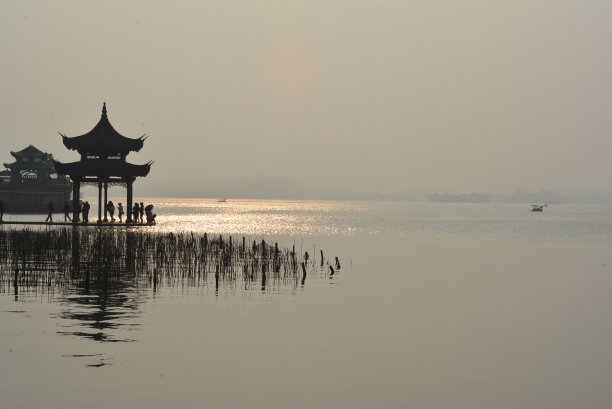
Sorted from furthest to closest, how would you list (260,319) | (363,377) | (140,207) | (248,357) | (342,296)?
(140,207) → (342,296) → (260,319) → (248,357) → (363,377)

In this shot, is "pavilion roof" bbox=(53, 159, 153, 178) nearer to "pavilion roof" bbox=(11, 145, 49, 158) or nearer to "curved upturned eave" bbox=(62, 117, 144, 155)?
"curved upturned eave" bbox=(62, 117, 144, 155)

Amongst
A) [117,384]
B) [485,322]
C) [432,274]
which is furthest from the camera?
[432,274]

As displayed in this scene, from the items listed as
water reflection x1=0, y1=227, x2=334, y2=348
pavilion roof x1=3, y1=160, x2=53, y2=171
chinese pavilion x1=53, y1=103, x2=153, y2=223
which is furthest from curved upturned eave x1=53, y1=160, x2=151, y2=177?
pavilion roof x1=3, y1=160, x2=53, y2=171

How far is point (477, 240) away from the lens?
297 ft

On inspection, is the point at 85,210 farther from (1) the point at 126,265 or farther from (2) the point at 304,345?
(2) the point at 304,345

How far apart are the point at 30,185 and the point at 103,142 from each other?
3952cm

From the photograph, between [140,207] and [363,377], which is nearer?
[363,377]

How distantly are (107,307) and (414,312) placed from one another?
32.7ft

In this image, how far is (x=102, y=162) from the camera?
71312 mm

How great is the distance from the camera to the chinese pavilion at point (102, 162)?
71125 mm

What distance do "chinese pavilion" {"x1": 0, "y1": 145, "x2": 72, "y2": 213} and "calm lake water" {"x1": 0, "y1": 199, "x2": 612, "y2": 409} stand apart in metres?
71.7

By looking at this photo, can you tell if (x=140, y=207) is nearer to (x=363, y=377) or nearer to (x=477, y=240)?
(x=477, y=240)

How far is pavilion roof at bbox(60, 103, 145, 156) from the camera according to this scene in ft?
235

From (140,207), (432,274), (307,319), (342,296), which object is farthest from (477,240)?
(307,319)
